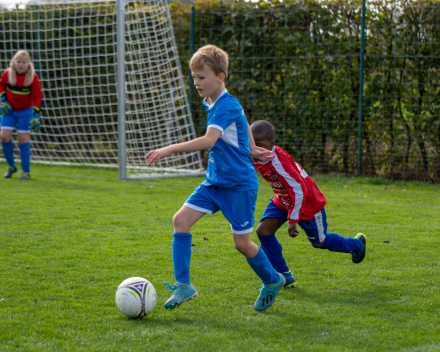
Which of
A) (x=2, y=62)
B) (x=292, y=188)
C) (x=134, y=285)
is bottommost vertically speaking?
(x=134, y=285)

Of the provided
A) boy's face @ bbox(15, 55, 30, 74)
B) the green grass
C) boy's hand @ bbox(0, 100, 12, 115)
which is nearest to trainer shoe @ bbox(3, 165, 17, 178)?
boy's hand @ bbox(0, 100, 12, 115)

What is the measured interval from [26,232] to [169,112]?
5.54m

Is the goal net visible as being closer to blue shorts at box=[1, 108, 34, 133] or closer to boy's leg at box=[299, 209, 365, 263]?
blue shorts at box=[1, 108, 34, 133]

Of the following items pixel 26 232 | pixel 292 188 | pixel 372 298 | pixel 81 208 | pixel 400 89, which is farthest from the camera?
pixel 400 89

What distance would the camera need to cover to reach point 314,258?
15.6 ft

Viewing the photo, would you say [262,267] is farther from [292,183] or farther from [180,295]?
[292,183]

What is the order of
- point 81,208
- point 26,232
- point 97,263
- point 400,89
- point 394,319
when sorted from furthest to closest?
point 400,89, point 81,208, point 26,232, point 97,263, point 394,319

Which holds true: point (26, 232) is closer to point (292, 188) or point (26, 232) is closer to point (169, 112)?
point (292, 188)

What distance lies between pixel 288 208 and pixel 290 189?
190 millimetres

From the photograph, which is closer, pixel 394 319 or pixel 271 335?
pixel 271 335

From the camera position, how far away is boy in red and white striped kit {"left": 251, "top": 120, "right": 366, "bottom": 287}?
4070mm

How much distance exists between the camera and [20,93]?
9.11 metres

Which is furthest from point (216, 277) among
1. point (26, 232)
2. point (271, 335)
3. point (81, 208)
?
point (81, 208)

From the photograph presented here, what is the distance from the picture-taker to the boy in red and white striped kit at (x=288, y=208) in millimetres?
4070
